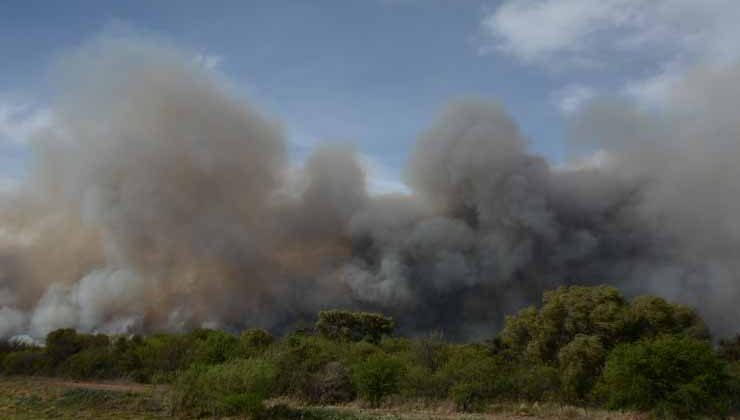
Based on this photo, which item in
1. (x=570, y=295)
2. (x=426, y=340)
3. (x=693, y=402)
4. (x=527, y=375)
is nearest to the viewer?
(x=693, y=402)

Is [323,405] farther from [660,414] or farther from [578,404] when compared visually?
[660,414]

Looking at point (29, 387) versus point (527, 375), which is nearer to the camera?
point (527, 375)

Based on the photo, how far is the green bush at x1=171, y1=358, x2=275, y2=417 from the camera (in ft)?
96.7

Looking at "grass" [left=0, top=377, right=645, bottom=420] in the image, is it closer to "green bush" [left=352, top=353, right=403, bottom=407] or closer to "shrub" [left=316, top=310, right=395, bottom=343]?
"green bush" [left=352, top=353, right=403, bottom=407]

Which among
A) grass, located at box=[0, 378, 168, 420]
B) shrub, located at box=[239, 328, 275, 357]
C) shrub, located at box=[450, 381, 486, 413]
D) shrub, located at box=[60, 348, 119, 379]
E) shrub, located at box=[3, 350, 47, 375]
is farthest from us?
shrub, located at box=[3, 350, 47, 375]

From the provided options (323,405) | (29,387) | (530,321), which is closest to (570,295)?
(530,321)

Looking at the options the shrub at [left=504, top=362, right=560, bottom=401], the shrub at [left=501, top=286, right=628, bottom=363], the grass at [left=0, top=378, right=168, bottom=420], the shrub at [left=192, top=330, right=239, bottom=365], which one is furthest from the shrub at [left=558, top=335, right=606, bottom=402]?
the shrub at [left=192, top=330, right=239, bottom=365]

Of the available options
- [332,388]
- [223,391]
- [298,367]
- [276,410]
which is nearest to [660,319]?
[332,388]

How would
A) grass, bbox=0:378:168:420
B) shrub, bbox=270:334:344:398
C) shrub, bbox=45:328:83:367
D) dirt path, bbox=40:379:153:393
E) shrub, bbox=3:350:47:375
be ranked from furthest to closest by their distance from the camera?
shrub, bbox=45:328:83:367 < shrub, bbox=3:350:47:375 < dirt path, bbox=40:379:153:393 < shrub, bbox=270:334:344:398 < grass, bbox=0:378:168:420

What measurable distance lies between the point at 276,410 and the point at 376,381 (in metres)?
9.08

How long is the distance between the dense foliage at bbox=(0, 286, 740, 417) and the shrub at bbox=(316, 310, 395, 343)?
38036mm

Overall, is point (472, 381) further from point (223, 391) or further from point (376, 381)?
point (223, 391)

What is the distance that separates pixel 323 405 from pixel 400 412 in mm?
7160

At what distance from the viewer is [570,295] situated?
41.3 m
